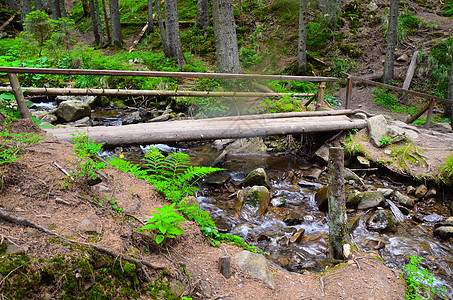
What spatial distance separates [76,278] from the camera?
1.85m

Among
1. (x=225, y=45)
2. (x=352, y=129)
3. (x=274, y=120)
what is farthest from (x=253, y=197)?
(x=225, y=45)

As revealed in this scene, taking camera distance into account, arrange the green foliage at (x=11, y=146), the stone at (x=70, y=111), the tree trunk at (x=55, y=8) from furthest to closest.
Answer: the tree trunk at (x=55, y=8)
the stone at (x=70, y=111)
the green foliage at (x=11, y=146)

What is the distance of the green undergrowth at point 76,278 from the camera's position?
165 cm

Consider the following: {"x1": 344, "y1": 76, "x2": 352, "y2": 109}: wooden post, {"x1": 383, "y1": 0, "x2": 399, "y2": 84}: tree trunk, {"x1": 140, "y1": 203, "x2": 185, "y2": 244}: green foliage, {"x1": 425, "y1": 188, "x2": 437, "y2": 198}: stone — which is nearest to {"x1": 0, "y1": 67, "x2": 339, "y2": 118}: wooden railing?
{"x1": 344, "y1": 76, "x2": 352, "y2": 109}: wooden post

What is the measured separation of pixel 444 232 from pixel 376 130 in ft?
10.9

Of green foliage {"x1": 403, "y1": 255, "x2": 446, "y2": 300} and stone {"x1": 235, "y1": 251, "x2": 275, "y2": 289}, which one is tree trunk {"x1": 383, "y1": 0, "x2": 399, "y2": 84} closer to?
green foliage {"x1": 403, "y1": 255, "x2": 446, "y2": 300}

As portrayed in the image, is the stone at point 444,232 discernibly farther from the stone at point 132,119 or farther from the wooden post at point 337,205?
the stone at point 132,119

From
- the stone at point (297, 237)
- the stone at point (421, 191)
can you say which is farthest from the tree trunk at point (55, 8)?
the stone at point (421, 191)

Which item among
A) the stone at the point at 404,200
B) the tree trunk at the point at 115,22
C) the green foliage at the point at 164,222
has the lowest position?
the stone at the point at 404,200

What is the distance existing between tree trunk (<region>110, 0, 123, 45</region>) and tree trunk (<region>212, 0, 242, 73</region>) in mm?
13542

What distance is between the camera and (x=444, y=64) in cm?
1275

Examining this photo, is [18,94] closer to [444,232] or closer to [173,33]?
[444,232]

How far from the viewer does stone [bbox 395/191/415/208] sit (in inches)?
225

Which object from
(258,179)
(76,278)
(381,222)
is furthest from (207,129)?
(76,278)
